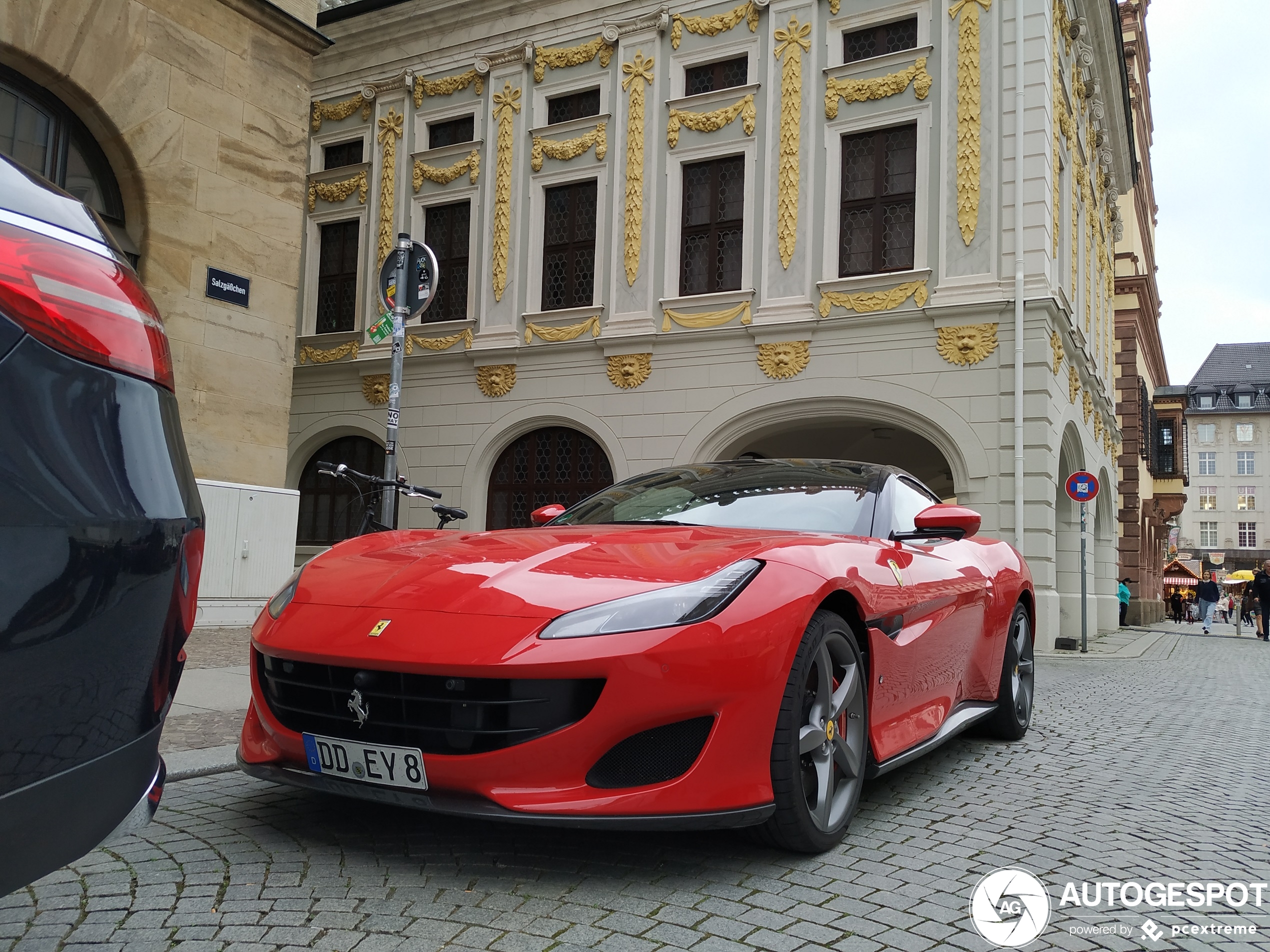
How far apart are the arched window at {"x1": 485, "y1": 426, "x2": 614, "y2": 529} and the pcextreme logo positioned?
15.1m

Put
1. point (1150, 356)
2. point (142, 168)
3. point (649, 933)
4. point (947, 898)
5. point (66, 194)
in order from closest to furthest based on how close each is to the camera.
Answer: point (66, 194), point (649, 933), point (947, 898), point (142, 168), point (1150, 356)

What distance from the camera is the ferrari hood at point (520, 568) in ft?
9.23

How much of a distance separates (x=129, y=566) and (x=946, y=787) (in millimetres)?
3455

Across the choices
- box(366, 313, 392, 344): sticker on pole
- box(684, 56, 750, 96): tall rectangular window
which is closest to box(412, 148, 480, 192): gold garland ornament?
box(684, 56, 750, 96): tall rectangular window

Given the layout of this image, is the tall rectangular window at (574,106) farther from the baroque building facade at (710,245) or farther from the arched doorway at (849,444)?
the arched doorway at (849,444)

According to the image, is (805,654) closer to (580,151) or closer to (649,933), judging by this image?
(649,933)

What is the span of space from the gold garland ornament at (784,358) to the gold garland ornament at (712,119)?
3624 millimetres

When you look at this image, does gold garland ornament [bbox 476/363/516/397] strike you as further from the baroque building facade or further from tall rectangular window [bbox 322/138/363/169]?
tall rectangular window [bbox 322/138/363/169]

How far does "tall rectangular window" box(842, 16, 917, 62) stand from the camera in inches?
633

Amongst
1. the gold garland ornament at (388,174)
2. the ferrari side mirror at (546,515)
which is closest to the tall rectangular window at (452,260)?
the gold garland ornament at (388,174)

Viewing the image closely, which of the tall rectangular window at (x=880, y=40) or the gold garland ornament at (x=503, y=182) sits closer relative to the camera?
the tall rectangular window at (x=880, y=40)

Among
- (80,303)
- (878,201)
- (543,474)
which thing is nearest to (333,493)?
(543,474)

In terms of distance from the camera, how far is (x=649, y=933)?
2.39 meters

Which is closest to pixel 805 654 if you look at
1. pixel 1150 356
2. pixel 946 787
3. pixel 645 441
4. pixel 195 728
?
pixel 946 787
